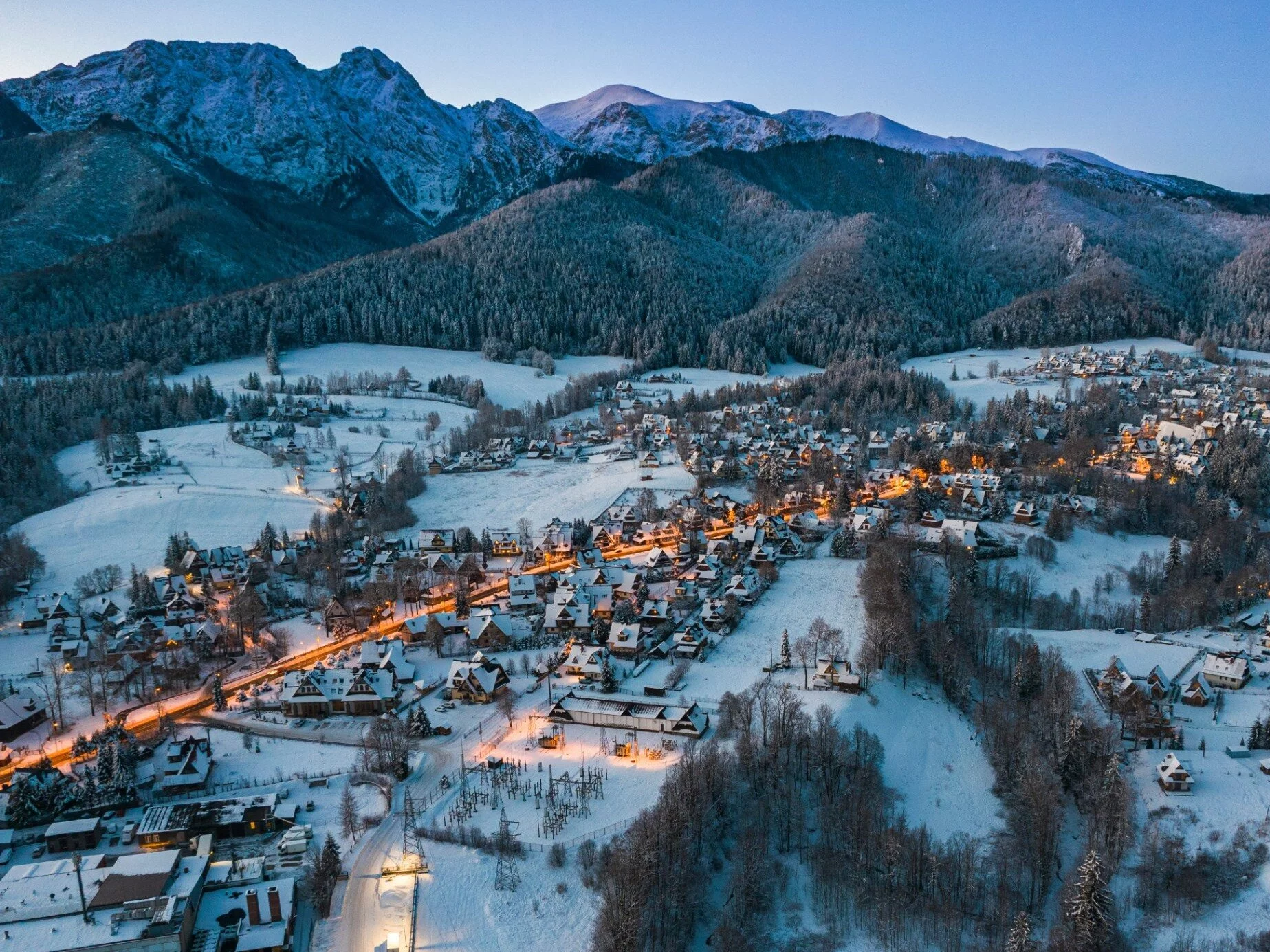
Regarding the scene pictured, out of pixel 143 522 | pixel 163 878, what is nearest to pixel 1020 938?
pixel 163 878

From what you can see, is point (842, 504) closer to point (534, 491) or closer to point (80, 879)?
point (534, 491)

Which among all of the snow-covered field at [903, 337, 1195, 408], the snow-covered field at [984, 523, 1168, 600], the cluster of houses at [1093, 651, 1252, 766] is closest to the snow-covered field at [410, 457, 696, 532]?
the snow-covered field at [984, 523, 1168, 600]

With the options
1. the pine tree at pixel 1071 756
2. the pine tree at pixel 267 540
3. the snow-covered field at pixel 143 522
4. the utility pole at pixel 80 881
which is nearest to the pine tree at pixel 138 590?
the snow-covered field at pixel 143 522

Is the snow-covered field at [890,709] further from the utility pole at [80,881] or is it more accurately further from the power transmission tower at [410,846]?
the utility pole at [80,881]

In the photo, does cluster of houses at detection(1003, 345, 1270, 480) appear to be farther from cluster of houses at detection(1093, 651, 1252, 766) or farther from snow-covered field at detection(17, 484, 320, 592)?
→ snow-covered field at detection(17, 484, 320, 592)

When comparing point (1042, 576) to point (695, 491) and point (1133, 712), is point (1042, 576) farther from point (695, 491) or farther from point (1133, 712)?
point (695, 491)
